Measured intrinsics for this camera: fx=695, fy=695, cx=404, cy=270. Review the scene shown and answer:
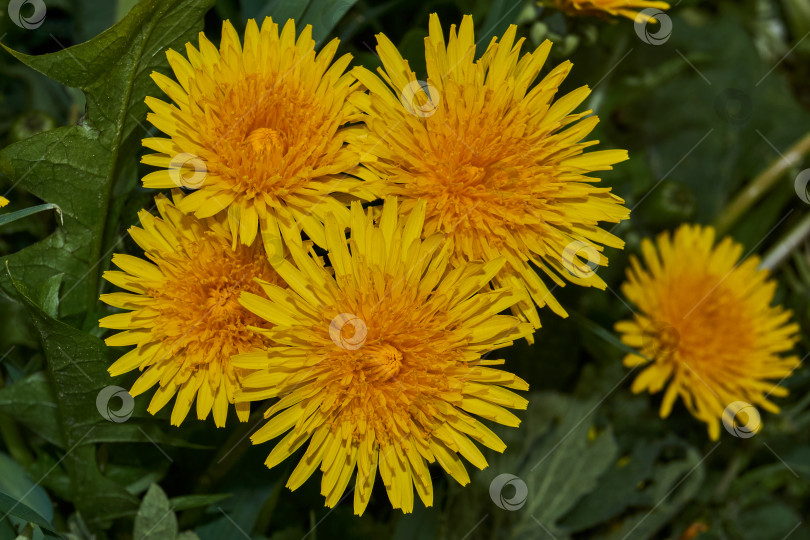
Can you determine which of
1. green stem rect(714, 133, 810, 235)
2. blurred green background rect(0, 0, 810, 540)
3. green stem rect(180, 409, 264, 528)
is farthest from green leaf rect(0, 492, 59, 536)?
green stem rect(714, 133, 810, 235)

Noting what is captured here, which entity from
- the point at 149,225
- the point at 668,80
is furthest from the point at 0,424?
the point at 668,80

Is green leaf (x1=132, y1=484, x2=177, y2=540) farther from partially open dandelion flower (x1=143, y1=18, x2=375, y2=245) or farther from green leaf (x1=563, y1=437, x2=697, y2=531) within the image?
green leaf (x1=563, y1=437, x2=697, y2=531)

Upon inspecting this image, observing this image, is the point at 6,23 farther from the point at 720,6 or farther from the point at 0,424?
the point at 720,6
